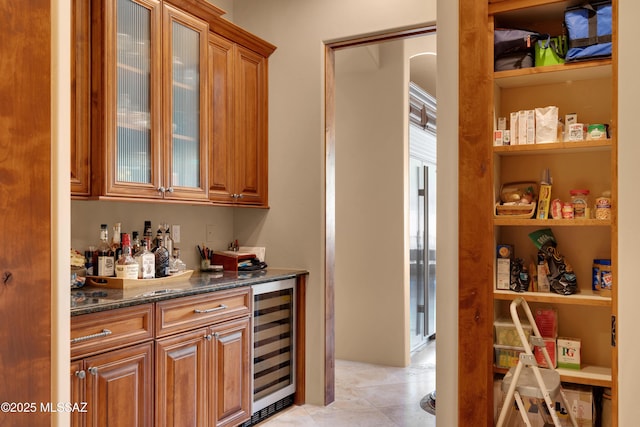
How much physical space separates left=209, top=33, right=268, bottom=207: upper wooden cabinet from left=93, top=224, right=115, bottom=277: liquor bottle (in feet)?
2.38

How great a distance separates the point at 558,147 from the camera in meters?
2.38

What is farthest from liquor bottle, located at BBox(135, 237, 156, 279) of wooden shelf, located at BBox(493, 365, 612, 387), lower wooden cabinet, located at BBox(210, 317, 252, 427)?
wooden shelf, located at BBox(493, 365, 612, 387)

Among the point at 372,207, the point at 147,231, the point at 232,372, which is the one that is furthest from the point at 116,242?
the point at 372,207

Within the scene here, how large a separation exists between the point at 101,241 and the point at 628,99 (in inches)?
96.0

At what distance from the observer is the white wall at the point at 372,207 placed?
4434mm

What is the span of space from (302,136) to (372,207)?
1.23 m

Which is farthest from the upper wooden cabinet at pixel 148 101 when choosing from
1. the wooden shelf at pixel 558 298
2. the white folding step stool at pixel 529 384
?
the white folding step stool at pixel 529 384

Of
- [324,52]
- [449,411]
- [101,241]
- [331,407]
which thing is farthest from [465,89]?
[331,407]

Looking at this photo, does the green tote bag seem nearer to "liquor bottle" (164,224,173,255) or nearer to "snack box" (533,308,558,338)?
"snack box" (533,308,558,338)

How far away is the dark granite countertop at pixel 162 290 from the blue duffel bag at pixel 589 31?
198cm

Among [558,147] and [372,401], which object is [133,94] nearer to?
[558,147]

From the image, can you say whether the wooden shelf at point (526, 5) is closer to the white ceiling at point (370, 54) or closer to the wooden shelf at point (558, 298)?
the wooden shelf at point (558, 298)

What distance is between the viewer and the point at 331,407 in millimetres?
3486

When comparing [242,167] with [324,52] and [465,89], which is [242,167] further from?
[465,89]
